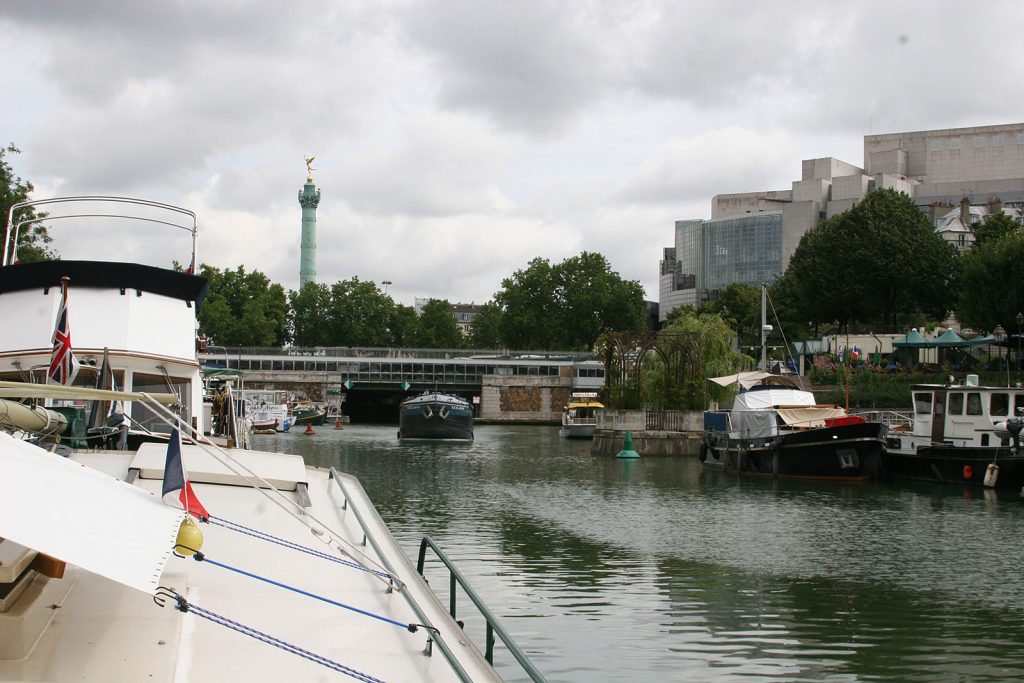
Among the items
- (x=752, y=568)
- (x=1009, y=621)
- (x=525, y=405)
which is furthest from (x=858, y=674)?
(x=525, y=405)

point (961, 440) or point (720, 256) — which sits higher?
point (720, 256)

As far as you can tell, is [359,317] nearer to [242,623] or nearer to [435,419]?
[435,419]

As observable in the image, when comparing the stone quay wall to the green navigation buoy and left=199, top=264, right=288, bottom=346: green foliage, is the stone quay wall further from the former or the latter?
left=199, top=264, right=288, bottom=346: green foliage

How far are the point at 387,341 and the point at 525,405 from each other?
26.8 m

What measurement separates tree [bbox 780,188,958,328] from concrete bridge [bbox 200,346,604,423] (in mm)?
24295

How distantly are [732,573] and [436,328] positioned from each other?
108127 mm

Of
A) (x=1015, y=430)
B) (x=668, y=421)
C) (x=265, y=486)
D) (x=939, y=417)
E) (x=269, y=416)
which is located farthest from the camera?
(x=269, y=416)

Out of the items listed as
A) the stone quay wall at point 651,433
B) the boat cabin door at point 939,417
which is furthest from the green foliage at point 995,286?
the boat cabin door at point 939,417

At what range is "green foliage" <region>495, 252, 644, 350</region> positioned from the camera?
109 meters

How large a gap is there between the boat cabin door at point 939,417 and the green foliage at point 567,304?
73.8 m

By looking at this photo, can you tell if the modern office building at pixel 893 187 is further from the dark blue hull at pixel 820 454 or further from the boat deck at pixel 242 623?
the boat deck at pixel 242 623

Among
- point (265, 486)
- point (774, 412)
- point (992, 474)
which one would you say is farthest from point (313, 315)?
point (265, 486)

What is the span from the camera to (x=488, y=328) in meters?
122

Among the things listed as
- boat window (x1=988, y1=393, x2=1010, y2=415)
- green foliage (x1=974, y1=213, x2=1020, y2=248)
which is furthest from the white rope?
green foliage (x1=974, y1=213, x2=1020, y2=248)
